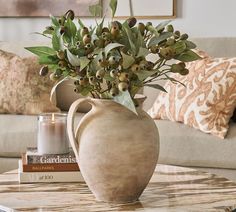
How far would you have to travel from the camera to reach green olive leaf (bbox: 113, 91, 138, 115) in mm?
1445

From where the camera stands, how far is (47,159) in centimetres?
182

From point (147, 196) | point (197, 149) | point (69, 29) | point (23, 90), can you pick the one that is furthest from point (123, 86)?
point (23, 90)

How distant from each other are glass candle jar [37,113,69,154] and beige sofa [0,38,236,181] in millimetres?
863

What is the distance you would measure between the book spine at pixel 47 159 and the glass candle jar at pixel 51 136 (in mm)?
62

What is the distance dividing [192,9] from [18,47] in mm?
1143

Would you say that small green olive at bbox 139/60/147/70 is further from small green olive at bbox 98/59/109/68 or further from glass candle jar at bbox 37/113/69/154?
glass candle jar at bbox 37/113/69/154

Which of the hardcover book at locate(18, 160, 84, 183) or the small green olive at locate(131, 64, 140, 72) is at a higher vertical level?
the small green olive at locate(131, 64, 140, 72)

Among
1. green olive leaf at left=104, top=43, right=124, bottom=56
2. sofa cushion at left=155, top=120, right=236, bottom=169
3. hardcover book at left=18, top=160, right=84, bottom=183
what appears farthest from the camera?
sofa cushion at left=155, top=120, right=236, bottom=169

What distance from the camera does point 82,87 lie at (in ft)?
5.02

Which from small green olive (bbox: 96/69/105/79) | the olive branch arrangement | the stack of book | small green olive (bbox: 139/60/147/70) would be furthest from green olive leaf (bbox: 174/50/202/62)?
the stack of book

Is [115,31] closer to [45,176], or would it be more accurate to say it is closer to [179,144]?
[45,176]

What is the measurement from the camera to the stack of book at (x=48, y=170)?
5.87 feet

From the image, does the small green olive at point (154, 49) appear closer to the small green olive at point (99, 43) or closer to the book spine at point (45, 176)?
the small green olive at point (99, 43)

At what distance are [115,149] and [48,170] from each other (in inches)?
15.0
